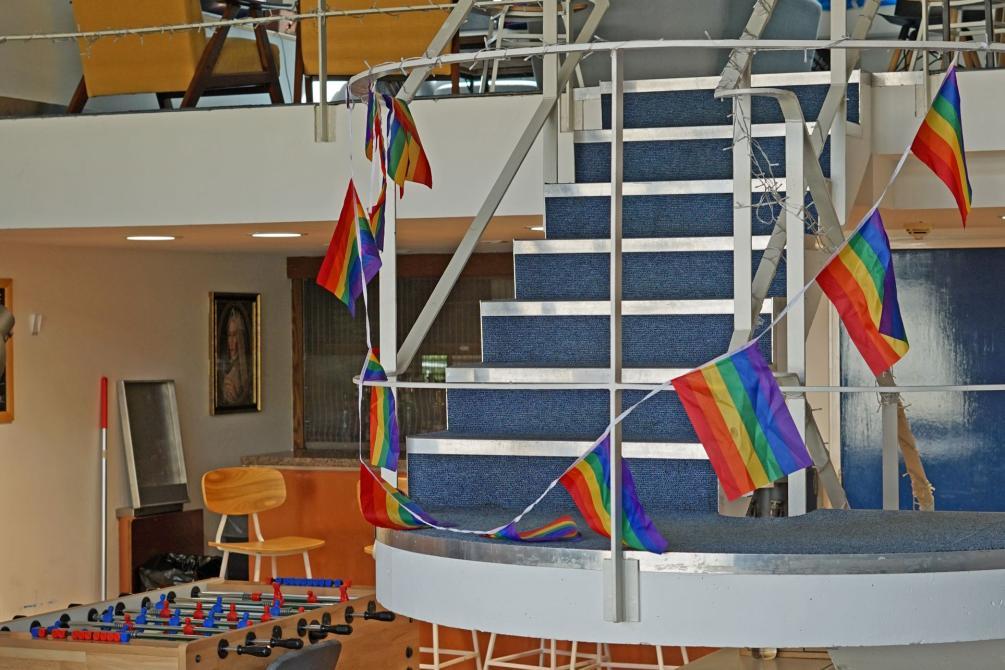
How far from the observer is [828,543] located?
9.84 feet

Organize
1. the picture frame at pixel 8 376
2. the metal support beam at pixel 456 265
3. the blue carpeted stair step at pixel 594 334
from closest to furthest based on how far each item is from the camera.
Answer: the metal support beam at pixel 456 265, the blue carpeted stair step at pixel 594 334, the picture frame at pixel 8 376

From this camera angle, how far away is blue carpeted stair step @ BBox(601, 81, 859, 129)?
186 inches

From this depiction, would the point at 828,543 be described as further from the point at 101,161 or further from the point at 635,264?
the point at 101,161

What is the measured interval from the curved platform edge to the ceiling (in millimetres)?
2701

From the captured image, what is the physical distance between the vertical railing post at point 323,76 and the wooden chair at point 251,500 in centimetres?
325

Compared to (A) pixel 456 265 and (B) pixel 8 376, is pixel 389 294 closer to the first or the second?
(A) pixel 456 265

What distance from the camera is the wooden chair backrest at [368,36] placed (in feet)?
18.9

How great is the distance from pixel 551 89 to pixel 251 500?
4582 millimetres

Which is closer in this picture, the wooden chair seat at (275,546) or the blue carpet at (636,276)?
the blue carpet at (636,276)

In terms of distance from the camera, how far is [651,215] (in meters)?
4.32

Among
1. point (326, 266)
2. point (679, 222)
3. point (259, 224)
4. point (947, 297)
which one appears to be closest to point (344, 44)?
point (259, 224)

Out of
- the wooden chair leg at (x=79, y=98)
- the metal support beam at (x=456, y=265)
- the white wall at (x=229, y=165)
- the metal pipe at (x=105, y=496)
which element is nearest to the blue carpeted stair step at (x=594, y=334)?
the metal support beam at (x=456, y=265)

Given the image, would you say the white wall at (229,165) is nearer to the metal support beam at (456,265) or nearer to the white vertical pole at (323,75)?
the white vertical pole at (323,75)

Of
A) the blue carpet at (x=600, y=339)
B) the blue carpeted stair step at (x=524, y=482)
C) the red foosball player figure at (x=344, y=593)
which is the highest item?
the blue carpet at (x=600, y=339)
